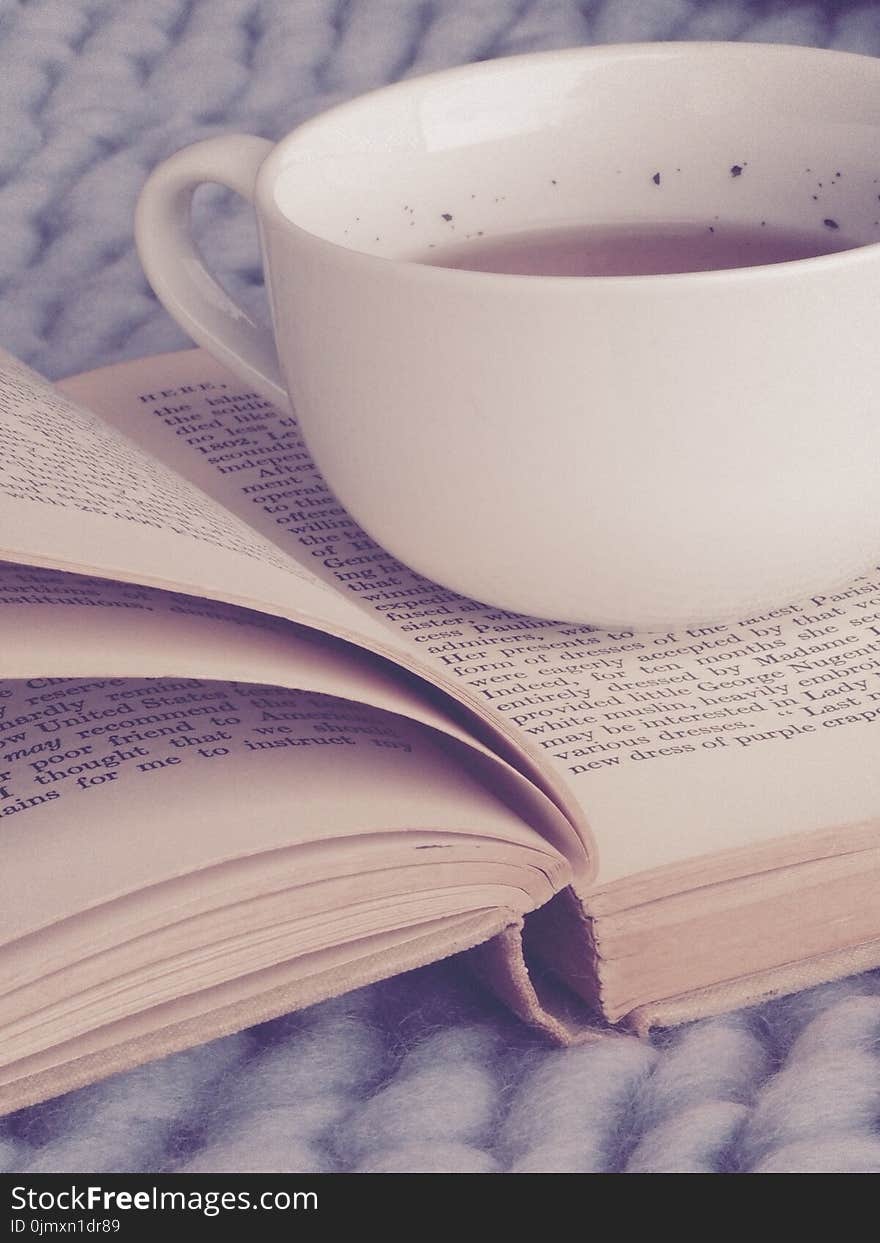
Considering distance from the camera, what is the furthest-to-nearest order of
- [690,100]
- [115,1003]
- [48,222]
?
[48,222]
[690,100]
[115,1003]

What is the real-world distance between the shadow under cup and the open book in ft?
0.15

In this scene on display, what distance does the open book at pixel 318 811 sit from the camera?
34cm

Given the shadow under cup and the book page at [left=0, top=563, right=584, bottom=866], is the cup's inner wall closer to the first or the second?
the shadow under cup

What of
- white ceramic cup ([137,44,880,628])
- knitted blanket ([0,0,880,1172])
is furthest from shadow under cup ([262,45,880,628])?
knitted blanket ([0,0,880,1172])

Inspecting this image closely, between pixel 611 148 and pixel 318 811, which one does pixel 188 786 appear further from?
pixel 611 148

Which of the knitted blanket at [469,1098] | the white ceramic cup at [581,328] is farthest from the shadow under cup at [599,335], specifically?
the knitted blanket at [469,1098]

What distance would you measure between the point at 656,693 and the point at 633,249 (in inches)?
7.3

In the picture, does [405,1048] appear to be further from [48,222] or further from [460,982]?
[48,222]

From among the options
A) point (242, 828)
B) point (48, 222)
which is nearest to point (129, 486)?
point (242, 828)

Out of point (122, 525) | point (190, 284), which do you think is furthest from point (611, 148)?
point (122, 525)

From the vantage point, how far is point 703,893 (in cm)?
37

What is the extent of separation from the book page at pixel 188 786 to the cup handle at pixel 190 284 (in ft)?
0.56

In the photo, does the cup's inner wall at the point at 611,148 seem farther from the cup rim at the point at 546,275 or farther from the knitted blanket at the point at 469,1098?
the knitted blanket at the point at 469,1098

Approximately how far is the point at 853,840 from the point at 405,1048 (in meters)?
0.12
